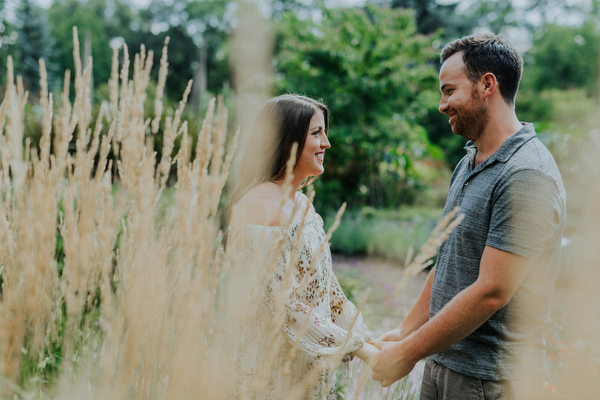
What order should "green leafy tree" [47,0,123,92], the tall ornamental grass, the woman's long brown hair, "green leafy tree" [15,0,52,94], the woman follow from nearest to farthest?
the tall ornamental grass < the woman < the woman's long brown hair < "green leafy tree" [15,0,52,94] < "green leafy tree" [47,0,123,92]

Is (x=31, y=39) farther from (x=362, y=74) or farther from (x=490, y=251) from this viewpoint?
(x=490, y=251)

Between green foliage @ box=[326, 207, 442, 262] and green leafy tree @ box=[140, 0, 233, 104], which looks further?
green leafy tree @ box=[140, 0, 233, 104]

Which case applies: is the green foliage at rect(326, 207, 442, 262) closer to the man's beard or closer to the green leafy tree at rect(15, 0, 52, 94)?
the man's beard

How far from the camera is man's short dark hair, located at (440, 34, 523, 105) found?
159cm

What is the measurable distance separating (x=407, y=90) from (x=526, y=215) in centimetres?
828

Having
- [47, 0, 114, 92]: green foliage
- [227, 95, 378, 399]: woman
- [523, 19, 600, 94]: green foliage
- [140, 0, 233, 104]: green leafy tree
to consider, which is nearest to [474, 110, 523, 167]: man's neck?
[227, 95, 378, 399]: woman

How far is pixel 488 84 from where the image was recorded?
1.60 m

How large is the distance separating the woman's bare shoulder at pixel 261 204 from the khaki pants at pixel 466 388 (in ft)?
3.04

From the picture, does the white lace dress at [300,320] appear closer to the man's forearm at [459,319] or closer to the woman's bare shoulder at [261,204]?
the woman's bare shoulder at [261,204]

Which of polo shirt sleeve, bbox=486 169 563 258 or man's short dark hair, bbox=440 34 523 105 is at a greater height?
man's short dark hair, bbox=440 34 523 105

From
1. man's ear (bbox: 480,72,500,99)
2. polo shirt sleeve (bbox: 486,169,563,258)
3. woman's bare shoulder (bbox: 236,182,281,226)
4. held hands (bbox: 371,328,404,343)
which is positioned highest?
man's ear (bbox: 480,72,500,99)

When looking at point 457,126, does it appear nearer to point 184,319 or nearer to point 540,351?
point 540,351

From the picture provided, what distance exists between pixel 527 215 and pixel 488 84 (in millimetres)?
586

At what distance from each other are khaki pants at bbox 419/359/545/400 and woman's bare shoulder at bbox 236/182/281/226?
927mm
